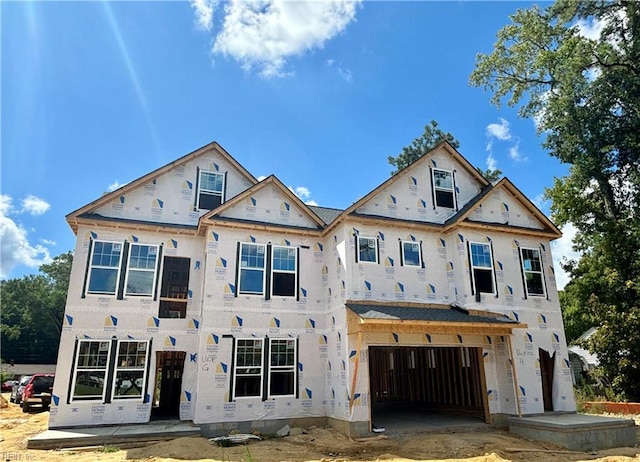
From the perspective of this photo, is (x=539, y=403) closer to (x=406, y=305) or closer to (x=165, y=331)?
(x=406, y=305)

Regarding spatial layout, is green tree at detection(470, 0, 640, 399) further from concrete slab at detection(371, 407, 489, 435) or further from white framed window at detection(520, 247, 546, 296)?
concrete slab at detection(371, 407, 489, 435)

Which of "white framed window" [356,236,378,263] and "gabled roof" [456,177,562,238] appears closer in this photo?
"white framed window" [356,236,378,263]

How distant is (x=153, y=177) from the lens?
47.8 feet

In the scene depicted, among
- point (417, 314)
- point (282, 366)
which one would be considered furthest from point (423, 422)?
point (282, 366)

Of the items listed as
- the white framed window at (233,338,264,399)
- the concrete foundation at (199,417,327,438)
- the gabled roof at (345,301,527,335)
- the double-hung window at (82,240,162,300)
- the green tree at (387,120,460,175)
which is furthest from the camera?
the green tree at (387,120,460,175)

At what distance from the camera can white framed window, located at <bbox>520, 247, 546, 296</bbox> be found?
14539 mm

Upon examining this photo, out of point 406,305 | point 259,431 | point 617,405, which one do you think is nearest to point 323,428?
point 259,431

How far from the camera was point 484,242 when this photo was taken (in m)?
14.4

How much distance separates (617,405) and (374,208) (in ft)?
40.5

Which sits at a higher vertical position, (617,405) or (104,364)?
(104,364)

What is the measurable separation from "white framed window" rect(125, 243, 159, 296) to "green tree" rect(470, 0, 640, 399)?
19.0 m

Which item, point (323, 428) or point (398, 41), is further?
point (398, 41)

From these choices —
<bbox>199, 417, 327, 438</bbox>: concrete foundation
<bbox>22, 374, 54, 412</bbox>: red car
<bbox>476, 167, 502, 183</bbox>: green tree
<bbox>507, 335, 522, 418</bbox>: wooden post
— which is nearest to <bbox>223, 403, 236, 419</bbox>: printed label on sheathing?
<bbox>199, 417, 327, 438</bbox>: concrete foundation

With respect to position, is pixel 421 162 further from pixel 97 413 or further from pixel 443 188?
pixel 97 413
